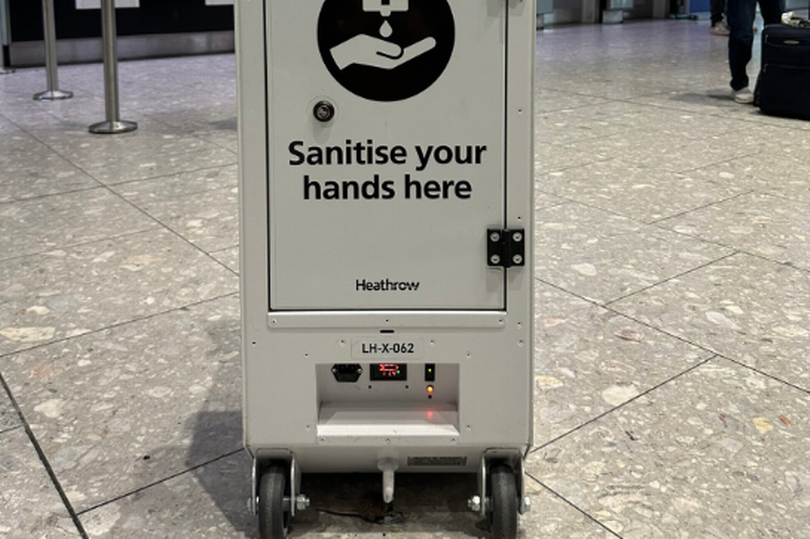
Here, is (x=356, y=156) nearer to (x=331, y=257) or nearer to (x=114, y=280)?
(x=331, y=257)

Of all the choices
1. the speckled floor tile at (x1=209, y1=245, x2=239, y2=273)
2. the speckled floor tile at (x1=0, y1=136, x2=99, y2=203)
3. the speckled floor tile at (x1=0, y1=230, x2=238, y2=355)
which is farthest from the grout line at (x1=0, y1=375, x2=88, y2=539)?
the speckled floor tile at (x1=0, y1=136, x2=99, y2=203)

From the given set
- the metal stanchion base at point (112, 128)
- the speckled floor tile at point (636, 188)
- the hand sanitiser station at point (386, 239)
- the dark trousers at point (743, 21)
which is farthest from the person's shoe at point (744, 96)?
the hand sanitiser station at point (386, 239)

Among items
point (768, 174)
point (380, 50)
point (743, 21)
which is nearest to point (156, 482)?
point (380, 50)

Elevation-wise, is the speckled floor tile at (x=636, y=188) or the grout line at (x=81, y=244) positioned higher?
the speckled floor tile at (x=636, y=188)

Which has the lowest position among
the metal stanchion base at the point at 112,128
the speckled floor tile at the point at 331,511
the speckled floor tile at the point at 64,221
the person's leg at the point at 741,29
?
the speckled floor tile at the point at 331,511

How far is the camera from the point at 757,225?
3.36 meters

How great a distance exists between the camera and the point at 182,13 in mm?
9875

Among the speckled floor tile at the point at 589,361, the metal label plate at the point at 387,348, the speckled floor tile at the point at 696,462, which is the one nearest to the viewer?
Answer: the metal label plate at the point at 387,348

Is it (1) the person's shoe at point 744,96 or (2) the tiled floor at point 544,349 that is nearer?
(2) the tiled floor at point 544,349

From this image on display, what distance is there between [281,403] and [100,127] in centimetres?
431

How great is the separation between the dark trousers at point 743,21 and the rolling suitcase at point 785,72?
355mm

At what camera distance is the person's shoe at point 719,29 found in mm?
11969

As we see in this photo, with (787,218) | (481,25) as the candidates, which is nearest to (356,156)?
(481,25)

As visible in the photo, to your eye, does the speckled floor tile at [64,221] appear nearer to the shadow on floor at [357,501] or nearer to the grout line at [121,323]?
the grout line at [121,323]
